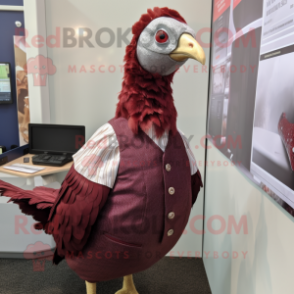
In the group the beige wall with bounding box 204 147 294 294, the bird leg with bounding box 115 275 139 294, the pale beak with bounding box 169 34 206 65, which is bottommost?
the bird leg with bounding box 115 275 139 294

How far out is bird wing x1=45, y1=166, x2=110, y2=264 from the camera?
0.83 m

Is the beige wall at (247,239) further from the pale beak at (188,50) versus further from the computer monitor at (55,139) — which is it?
the computer monitor at (55,139)

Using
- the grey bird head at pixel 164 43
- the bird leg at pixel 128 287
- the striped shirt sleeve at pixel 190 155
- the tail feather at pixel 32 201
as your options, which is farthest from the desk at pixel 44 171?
the grey bird head at pixel 164 43

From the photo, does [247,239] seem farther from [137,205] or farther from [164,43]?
[164,43]

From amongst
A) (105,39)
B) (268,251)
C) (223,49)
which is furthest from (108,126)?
(105,39)

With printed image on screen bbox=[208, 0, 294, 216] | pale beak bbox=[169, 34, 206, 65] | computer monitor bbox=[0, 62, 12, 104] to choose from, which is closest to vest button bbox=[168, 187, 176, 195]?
printed image on screen bbox=[208, 0, 294, 216]

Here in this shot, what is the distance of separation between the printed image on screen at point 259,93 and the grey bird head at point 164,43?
0.76 ft

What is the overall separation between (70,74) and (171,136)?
1.06 metres

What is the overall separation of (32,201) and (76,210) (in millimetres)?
226

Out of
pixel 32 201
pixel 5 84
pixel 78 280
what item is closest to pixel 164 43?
pixel 32 201

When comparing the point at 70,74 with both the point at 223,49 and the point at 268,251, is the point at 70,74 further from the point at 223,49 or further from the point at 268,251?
the point at 268,251

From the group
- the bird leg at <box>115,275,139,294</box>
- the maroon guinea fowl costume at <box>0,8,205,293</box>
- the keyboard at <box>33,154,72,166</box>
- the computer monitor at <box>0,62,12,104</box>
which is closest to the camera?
the maroon guinea fowl costume at <box>0,8,205,293</box>

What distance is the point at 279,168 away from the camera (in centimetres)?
74

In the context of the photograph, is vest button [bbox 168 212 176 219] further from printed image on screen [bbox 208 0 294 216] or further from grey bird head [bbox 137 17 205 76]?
grey bird head [bbox 137 17 205 76]
